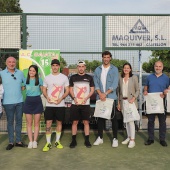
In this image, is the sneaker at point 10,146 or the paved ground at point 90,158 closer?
the paved ground at point 90,158

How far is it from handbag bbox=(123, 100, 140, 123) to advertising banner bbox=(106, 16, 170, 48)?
Result: 192cm

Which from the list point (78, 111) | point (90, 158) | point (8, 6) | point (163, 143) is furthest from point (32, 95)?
point (8, 6)

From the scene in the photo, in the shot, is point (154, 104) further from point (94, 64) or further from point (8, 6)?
point (8, 6)

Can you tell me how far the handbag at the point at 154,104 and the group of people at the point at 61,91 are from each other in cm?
9

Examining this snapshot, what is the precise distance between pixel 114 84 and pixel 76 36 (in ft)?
5.78

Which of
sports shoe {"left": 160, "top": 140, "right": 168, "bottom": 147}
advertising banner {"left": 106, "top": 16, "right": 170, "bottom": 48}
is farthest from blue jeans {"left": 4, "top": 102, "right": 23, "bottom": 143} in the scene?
sports shoe {"left": 160, "top": 140, "right": 168, "bottom": 147}

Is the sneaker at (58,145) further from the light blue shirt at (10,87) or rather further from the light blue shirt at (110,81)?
the light blue shirt at (110,81)

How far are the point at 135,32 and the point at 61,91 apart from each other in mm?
2736

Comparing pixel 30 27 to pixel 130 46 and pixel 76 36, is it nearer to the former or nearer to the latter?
pixel 76 36

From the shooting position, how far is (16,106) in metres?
5.61

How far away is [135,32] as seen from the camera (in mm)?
7098

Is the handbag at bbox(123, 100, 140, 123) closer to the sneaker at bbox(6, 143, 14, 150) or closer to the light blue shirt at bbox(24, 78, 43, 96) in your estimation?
the light blue shirt at bbox(24, 78, 43, 96)

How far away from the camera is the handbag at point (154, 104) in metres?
5.84

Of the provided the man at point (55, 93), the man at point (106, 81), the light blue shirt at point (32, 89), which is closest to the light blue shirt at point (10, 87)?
the light blue shirt at point (32, 89)
